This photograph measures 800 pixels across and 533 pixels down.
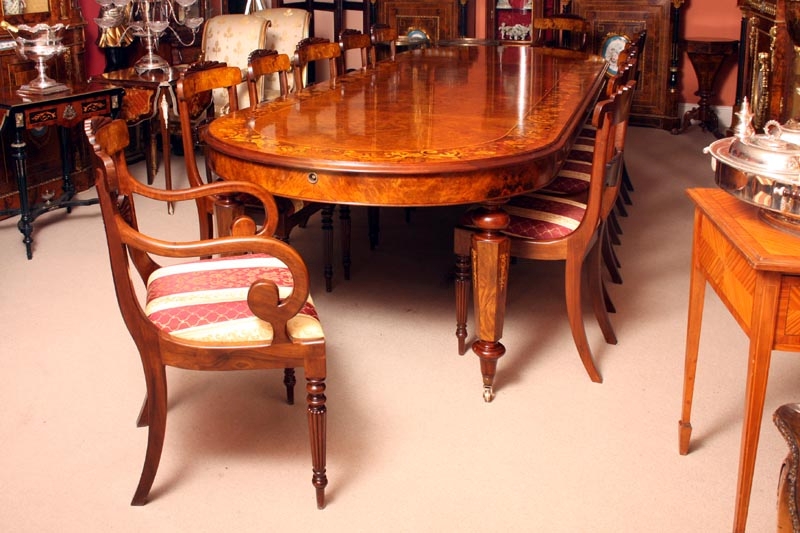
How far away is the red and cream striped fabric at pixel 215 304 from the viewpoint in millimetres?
2152

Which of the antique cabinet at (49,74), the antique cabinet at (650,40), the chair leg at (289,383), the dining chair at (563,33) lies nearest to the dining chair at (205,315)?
the chair leg at (289,383)

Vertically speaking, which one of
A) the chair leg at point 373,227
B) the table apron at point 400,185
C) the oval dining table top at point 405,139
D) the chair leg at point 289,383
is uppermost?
the oval dining table top at point 405,139

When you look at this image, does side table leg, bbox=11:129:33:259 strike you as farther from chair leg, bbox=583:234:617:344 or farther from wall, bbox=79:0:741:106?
wall, bbox=79:0:741:106

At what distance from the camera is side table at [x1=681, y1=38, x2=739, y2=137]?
6621 mm

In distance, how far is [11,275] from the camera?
13.0ft

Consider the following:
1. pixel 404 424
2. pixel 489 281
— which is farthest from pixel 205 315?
pixel 489 281

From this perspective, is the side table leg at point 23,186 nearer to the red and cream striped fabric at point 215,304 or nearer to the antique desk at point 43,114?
the antique desk at point 43,114

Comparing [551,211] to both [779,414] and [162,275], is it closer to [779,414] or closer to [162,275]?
[162,275]

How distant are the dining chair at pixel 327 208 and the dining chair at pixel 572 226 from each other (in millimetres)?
782

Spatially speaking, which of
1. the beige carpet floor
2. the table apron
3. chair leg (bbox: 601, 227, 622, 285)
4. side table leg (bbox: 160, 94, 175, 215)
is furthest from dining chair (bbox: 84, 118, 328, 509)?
side table leg (bbox: 160, 94, 175, 215)

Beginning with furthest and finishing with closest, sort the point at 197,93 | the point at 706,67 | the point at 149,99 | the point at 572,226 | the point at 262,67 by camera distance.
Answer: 1. the point at 706,67
2. the point at 149,99
3. the point at 262,67
4. the point at 197,93
5. the point at 572,226

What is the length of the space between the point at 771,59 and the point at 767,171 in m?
3.74

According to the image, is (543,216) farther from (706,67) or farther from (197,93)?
(706,67)

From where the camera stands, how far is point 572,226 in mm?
2926
